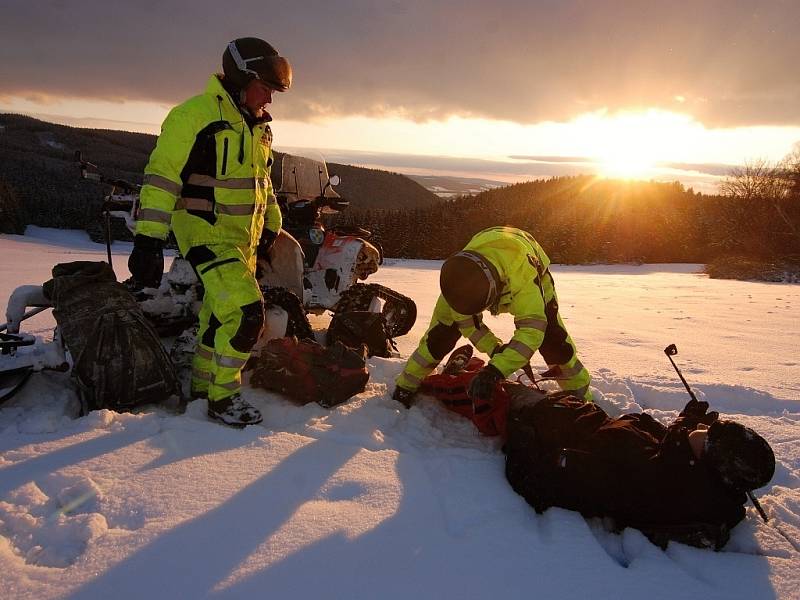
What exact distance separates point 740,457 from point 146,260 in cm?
285

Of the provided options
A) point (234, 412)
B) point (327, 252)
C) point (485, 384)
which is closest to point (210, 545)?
point (234, 412)

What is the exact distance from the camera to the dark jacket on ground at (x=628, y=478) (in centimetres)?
208

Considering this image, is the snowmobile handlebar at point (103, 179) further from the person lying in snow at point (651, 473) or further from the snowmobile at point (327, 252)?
the person lying in snow at point (651, 473)

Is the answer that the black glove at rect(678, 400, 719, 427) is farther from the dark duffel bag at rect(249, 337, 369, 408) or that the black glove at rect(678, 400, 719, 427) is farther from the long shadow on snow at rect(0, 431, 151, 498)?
the long shadow on snow at rect(0, 431, 151, 498)

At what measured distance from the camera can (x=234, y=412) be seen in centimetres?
289

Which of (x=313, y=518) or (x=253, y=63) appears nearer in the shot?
(x=313, y=518)

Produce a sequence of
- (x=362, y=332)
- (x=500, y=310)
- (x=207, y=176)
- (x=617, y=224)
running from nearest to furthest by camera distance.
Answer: (x=207, y=176), (x=500, y=310), (x=362, y=332), (x=617, y=224)

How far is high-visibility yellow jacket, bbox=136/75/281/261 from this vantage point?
9.14 feet

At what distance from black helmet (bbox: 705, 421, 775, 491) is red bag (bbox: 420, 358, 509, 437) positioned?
107 centimetres

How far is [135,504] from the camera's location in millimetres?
1991

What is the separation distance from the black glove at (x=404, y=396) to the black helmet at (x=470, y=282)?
30.5 inches

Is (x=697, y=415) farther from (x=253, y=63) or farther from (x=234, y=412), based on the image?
(x=253, y=63)

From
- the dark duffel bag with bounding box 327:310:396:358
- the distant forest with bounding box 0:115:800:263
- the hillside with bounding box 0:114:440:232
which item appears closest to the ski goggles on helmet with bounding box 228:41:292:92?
the dark duffel bag with bounding box 327:310:396:358

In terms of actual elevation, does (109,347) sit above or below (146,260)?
below
